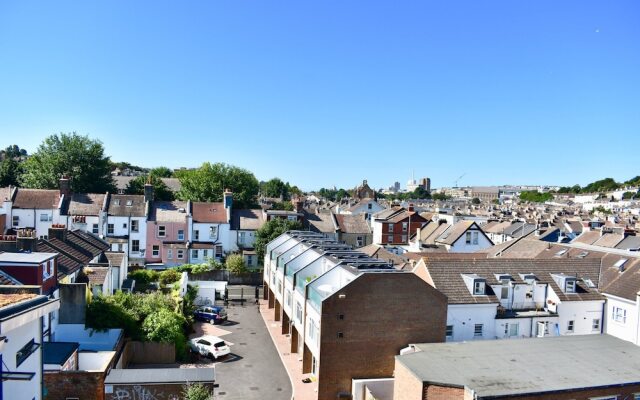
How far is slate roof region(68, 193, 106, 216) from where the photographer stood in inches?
2034

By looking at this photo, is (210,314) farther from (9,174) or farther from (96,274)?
(9,174)

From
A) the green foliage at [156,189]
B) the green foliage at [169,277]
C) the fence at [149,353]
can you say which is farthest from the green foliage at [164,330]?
the green foliage at [156,189]

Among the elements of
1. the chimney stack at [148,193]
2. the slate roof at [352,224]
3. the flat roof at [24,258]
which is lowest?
the slate roof at [352,224]

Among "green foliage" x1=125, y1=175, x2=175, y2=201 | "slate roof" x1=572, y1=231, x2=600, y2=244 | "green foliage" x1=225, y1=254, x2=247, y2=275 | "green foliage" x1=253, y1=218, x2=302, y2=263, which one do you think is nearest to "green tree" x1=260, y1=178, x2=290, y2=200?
"green foliage" x1=125, y1=175, x2=175, y2=201

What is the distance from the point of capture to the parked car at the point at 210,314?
36375 millimetres

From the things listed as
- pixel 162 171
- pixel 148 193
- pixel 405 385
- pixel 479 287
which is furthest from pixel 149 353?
pixel 162 171

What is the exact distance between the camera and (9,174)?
72438mm

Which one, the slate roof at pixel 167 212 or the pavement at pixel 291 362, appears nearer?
the pavement at pixel 291 362

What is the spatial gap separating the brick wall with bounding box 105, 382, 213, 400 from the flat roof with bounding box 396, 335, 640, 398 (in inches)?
407

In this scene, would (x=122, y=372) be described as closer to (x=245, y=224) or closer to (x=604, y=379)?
(x=604, y=379)

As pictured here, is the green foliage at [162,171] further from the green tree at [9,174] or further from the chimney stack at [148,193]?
the chimney stack at [148,193]

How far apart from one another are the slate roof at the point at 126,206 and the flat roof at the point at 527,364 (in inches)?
1518

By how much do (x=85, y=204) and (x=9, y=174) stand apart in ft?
97.0

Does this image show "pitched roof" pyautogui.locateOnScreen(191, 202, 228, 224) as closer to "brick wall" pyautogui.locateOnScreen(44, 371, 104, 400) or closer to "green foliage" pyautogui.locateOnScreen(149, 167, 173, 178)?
"brick wall" pyautogui.locateOnScreen(44, 371, 104, 400)
